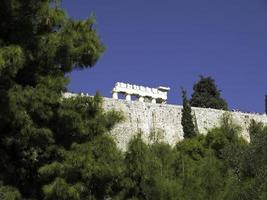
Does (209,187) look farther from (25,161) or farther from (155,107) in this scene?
(155,107)

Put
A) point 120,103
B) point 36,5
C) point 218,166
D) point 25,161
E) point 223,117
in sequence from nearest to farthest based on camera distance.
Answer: point 36,5 < point 25,161 < point 218,166 < point 120,103 < point 223,117

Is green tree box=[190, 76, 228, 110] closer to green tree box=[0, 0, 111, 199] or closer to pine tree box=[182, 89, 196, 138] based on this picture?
pine tree box=[182, 89, 196, 138]

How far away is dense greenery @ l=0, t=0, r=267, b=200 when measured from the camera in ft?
30.9

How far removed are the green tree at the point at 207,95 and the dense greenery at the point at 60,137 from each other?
70.2 feet

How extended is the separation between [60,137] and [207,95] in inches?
908

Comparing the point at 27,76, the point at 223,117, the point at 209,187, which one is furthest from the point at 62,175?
the point at 223,117

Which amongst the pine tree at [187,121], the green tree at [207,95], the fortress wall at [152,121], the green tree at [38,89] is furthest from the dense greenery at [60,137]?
the green tree at [207,95]

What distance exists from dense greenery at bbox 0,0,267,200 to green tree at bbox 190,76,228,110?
2139 centimetres

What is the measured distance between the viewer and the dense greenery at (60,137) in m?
9.41

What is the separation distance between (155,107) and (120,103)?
1.65 m

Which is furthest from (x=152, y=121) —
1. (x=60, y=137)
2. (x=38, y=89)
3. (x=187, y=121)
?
(x=38, y=89)

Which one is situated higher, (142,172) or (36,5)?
(36,5)

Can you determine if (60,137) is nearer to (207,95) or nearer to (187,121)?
Result: (187,121)

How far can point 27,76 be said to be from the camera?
9914mm
